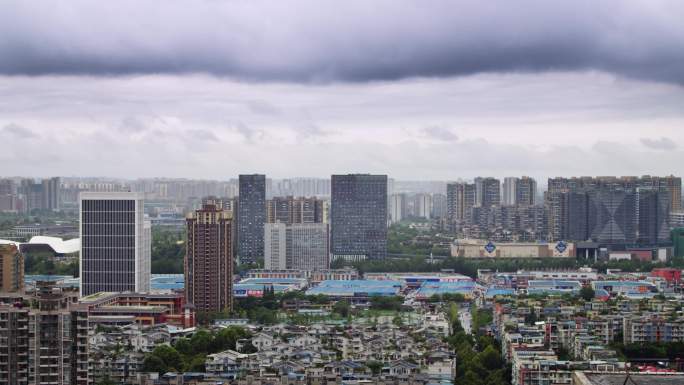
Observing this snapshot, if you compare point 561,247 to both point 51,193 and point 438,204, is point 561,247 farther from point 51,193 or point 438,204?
point 438,204

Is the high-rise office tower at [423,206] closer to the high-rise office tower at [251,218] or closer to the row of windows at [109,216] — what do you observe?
the high-rise office tower at [251,218]

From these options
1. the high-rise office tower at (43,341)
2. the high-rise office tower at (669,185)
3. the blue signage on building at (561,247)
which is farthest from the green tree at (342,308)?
the high-rise office tower at (669,185)

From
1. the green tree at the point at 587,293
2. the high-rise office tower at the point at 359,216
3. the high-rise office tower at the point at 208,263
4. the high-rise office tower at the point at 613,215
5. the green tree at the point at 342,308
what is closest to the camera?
the high-rise office tower at the point at 208,263

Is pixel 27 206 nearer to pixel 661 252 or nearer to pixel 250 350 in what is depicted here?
pixel 661 252

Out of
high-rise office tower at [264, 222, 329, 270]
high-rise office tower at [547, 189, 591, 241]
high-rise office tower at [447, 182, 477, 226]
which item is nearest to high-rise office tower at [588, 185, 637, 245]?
high-rise office tower at [547, 189, 591, 241]

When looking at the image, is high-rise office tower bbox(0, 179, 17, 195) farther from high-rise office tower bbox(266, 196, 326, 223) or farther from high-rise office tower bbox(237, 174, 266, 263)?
high-rise office tower bbox(237, 174, 266, 263)

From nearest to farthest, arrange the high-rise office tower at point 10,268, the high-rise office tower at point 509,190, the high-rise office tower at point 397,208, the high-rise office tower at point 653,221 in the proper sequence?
1. the high-rise office tower at point 10,268
2. the high-rise office tower at point 653,221
3. the high-rise office tower at point 509,190
4. the high-rise office tower at point 397,208

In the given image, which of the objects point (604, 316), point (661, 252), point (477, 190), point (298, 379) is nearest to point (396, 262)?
point (661, 252)

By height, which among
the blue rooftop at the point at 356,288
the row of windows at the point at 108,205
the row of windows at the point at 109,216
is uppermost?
the row of windows at the point at 108,205
